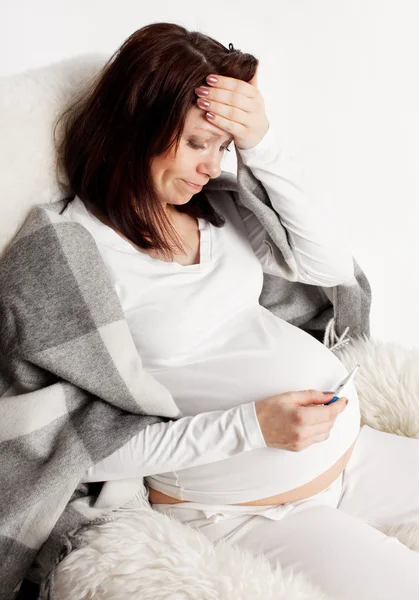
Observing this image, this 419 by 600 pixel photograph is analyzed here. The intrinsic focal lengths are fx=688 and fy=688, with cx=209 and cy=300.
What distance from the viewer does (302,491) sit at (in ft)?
3.87

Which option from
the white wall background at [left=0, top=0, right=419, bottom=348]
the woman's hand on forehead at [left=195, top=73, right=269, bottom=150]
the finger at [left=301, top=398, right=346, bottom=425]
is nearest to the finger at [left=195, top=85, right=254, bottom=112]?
the woman's hand on forehead at [left=195, top=73, right=269, bottom=150]

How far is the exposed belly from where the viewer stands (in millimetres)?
1169

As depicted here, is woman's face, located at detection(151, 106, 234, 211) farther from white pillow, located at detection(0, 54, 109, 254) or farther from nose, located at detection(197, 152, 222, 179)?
white pillow, located at detection(0, 54, 109, 254)

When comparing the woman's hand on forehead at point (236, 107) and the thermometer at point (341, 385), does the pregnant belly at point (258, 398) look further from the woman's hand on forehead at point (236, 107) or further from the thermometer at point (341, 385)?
the woman's hand on forehead at point (236, 107)

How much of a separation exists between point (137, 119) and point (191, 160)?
11 centimetres

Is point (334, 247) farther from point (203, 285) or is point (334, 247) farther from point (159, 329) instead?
point (159, 329)

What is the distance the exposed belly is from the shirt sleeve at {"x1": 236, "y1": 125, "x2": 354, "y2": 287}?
0.38 meters

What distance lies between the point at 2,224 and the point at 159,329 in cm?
32

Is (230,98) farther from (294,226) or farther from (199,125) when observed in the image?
(294,226)

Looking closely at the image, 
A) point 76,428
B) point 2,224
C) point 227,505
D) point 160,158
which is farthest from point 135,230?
point 227,505

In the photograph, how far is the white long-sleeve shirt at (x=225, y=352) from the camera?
1.13 m

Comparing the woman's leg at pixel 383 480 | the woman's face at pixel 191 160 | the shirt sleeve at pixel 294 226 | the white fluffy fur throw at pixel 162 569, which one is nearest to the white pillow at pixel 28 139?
the woman's face at pixel 191 160

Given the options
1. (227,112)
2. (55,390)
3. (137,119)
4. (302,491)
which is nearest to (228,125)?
(227,112)

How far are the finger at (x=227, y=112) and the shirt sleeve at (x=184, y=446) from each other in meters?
0.49
